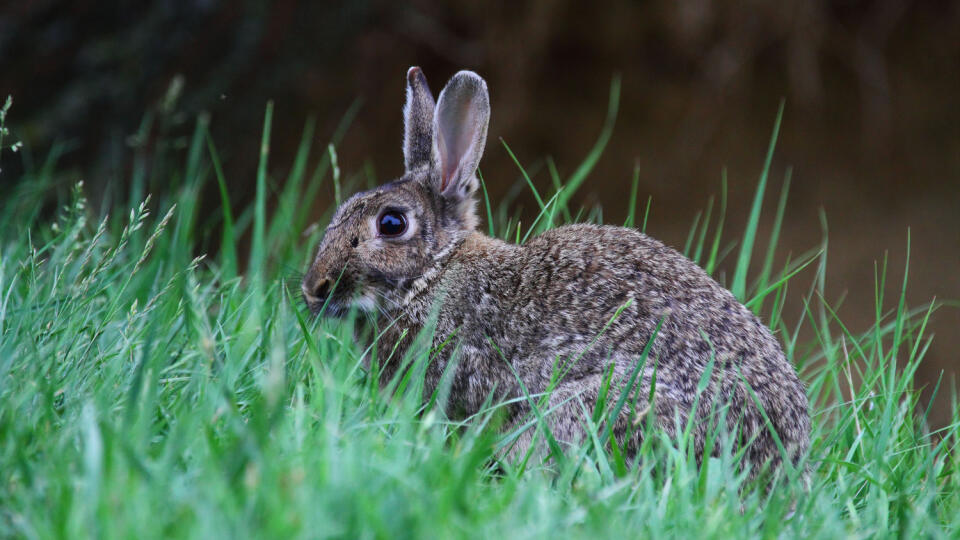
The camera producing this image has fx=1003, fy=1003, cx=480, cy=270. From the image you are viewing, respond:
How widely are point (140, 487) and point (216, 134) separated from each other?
5803 mm

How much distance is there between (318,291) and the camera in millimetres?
3807

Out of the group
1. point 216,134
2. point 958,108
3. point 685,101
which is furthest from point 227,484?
point 958,108

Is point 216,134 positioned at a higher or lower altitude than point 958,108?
lower

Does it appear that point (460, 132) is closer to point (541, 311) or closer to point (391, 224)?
point (391, 224)

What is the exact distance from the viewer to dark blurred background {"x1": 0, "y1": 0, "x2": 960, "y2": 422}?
6.84 metres

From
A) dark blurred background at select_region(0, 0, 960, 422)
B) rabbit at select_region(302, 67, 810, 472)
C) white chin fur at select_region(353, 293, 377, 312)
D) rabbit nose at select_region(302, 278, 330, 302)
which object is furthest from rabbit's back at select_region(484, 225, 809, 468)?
dark blurred background at select_region(0, 0, 960, 422)

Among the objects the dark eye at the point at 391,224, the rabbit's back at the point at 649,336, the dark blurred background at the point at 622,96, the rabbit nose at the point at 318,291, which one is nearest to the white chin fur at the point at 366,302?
the rabbit nose at the point at 318,291

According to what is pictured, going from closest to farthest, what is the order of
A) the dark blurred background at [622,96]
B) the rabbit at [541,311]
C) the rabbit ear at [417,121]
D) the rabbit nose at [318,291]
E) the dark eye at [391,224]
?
the rabbit at [541,311] < the rabbit nose at [318,291] < the dark eye at [391,224] < the rabbit ear at [417,121] < the dark blurred background at [622,96]

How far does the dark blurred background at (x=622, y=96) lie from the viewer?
6836mm

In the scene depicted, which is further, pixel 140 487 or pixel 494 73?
pixel 494 73

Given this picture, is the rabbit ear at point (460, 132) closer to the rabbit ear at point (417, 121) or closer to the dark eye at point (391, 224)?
the rabbit ear at point (417, 121)

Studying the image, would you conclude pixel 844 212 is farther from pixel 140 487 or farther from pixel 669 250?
pixel 140 487

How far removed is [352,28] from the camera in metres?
7.71

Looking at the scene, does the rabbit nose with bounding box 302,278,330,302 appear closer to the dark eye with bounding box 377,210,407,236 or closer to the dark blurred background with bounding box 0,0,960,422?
the dark eye with bounding box 377,210,407,236
